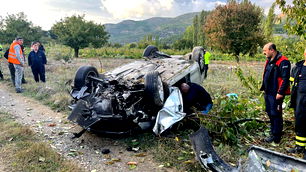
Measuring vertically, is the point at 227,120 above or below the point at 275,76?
below

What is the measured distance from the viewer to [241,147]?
407 centimetres

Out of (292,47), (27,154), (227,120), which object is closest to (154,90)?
(227,120)

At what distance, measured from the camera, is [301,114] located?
3.64 metres

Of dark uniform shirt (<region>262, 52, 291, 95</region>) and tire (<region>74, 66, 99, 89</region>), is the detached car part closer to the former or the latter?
dark uniform shirt (<region>262, 52, 291, 95</region>)

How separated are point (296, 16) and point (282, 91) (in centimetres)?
176

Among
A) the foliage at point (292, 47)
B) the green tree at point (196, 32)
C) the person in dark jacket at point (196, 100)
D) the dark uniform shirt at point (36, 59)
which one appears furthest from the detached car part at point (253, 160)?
the green tree at point (196, 32)

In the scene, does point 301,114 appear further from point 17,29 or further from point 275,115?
point 17,29

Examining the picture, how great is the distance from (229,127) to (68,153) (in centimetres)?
286

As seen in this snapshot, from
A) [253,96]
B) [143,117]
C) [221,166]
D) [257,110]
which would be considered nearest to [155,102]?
[143,117]

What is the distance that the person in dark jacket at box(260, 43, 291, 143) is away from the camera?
3.85 m

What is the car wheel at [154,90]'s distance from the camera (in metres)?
4.13

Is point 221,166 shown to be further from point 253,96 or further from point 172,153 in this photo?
point 253,96

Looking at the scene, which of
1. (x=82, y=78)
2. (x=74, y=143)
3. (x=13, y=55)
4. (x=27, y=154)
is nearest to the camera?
(x=27, y=154)

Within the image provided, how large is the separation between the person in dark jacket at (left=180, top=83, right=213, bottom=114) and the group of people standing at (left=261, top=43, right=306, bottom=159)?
1108mm
